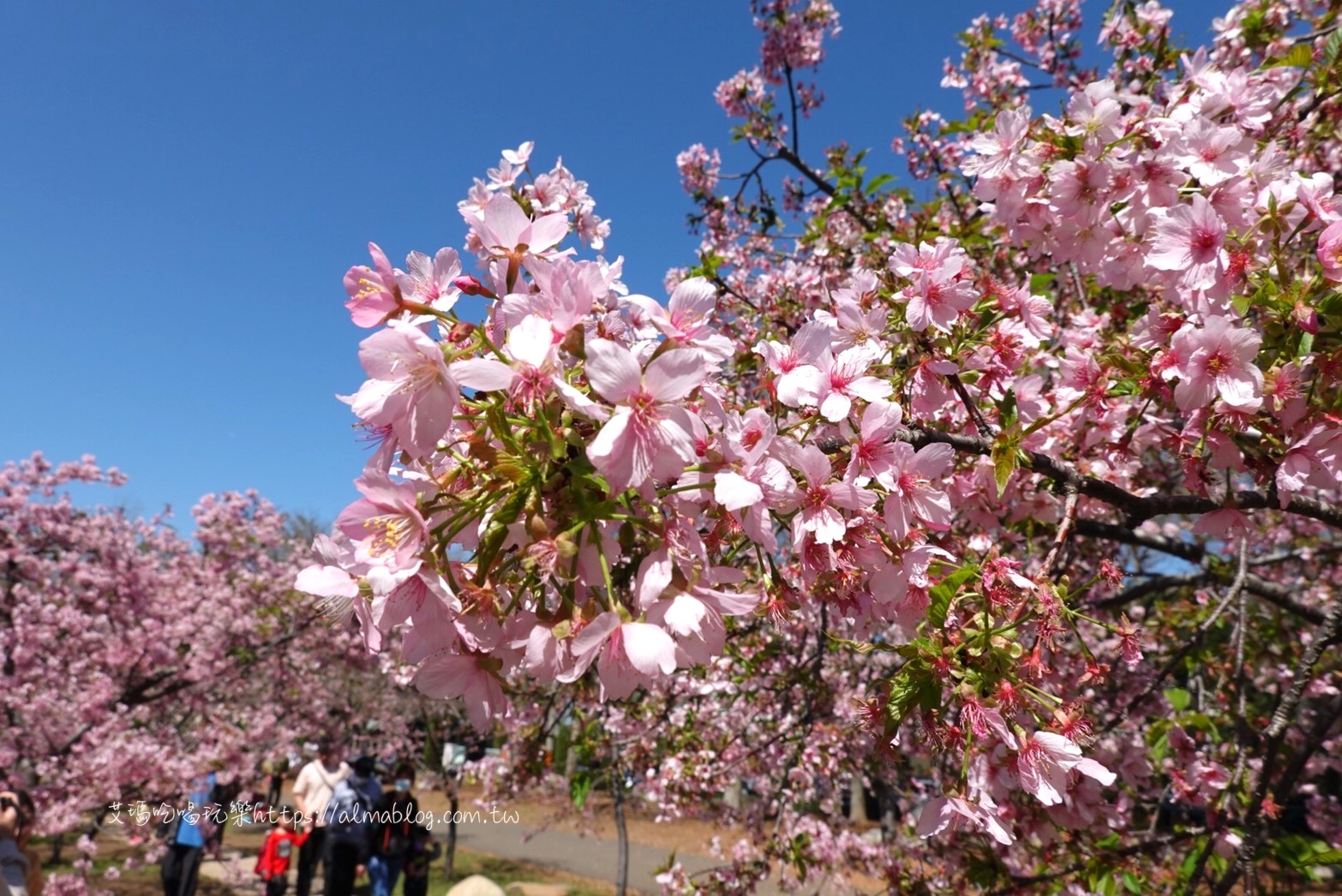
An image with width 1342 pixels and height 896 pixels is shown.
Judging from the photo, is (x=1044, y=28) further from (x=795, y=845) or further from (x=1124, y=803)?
(x=795, y=845)

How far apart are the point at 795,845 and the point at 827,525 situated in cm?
337

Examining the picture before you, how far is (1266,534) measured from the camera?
18.8ft

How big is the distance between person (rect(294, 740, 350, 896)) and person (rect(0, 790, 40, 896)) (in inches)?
138

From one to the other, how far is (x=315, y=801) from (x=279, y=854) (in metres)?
0.73

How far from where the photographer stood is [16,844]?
4.63m

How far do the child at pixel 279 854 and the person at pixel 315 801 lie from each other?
14cm

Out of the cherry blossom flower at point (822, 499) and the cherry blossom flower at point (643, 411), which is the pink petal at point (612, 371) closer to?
the cherry blossom flower at point (643, 411)

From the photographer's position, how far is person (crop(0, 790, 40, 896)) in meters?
4.22

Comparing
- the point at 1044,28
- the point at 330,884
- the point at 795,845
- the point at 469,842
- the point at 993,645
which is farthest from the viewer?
the point at 469,842

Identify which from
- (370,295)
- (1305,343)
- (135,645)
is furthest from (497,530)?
(135,645)

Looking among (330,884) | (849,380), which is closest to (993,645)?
(849,380)

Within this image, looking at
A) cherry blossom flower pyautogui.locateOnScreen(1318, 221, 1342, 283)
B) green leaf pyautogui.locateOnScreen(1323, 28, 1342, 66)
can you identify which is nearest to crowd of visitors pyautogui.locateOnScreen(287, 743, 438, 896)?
cherry blossom flower pyautogui.locateOnScreen(1318, 221, 1342, 283)

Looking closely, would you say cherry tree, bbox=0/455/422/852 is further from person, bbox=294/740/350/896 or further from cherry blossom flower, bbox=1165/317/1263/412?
cherry blossom flower, bbox=1165/317/1263/412

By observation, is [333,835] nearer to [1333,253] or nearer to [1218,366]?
[1218,366]
